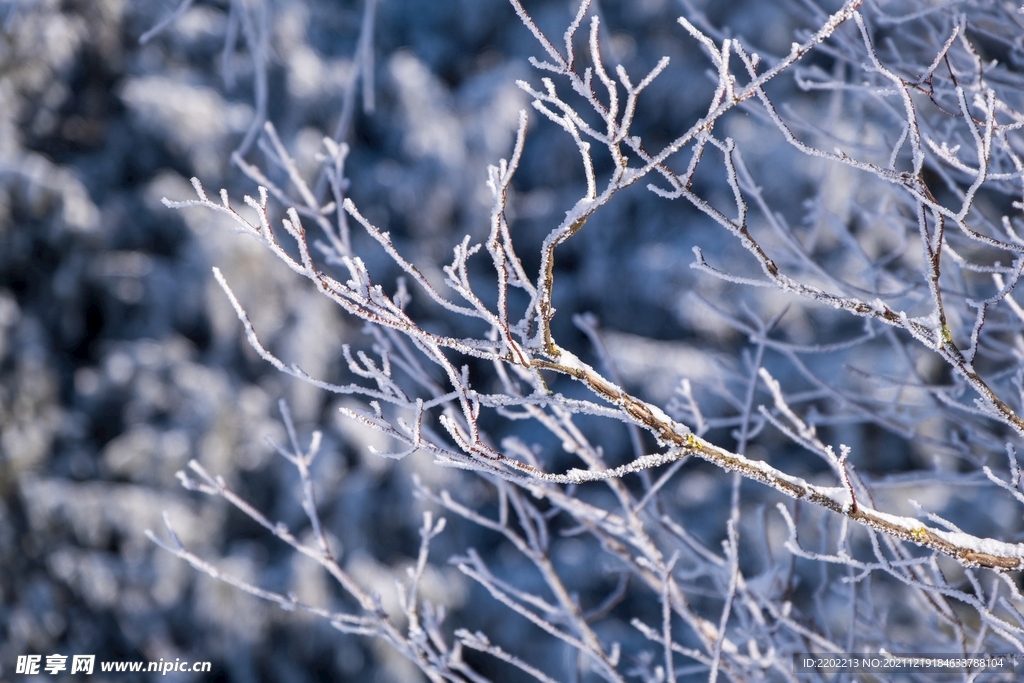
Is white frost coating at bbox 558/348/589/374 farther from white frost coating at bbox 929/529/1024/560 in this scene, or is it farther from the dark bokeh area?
the dark bokeh area

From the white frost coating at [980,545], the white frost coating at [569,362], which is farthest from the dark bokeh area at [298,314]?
the white frost coating at [569,362]

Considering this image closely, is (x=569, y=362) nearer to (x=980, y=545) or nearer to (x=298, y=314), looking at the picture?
Answer: (x=980, y=545)

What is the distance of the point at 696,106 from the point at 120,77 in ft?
11.0

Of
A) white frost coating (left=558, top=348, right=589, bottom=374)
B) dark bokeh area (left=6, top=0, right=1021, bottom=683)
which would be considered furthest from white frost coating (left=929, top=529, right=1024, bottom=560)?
dark bokeh area (left=6, top=0, right=1021, bottom=683)

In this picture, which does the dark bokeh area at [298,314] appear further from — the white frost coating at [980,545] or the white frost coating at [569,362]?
the white frost coating at [569,362]

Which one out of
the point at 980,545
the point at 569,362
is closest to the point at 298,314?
the point at 569,362

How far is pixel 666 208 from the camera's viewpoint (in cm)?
425

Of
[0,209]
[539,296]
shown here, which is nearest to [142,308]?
[0,209]

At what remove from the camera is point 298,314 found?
13.7 ft

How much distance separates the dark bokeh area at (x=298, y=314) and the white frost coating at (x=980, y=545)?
2.70 metres

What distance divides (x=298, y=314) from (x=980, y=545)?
3820mm

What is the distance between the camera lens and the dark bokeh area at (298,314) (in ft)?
12.3

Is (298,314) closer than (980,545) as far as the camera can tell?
No

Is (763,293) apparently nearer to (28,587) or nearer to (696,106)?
(696,106)
